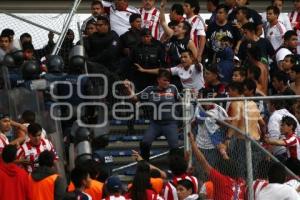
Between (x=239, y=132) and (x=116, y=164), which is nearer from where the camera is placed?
(x=239, y=132)

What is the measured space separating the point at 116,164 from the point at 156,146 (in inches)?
32.1

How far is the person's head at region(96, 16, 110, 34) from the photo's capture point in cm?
2177

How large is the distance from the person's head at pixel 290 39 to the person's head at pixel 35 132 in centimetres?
539

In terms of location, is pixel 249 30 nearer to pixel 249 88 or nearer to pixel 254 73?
pixel 254 73

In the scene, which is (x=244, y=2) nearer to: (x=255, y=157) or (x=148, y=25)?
(x=148, y=25)

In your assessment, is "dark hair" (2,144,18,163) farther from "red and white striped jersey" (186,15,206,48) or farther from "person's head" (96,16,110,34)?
"red and white striped jersey" (186,15,206,48)

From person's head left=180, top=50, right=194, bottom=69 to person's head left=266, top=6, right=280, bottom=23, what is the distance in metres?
2.23

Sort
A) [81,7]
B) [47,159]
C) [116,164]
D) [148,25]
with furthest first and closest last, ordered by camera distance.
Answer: [81,7] → [148,25] → [116,164] → [47,159]

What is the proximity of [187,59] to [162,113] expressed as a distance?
4.93ft

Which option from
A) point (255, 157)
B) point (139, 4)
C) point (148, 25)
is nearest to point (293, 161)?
point (255, 157)

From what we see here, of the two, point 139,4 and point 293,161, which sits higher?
point 139,4

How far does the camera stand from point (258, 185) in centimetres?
1717

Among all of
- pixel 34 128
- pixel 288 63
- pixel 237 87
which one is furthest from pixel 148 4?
pixel 34 128

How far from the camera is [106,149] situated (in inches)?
811
